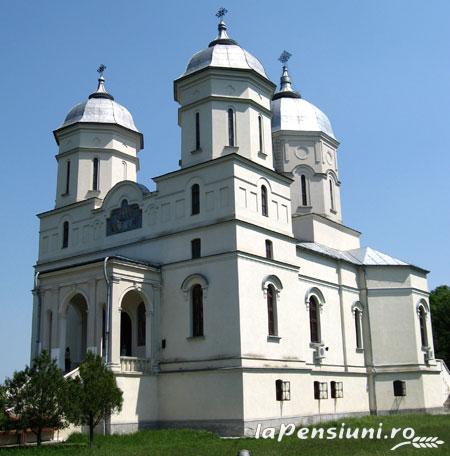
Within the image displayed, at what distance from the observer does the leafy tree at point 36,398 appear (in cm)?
1872

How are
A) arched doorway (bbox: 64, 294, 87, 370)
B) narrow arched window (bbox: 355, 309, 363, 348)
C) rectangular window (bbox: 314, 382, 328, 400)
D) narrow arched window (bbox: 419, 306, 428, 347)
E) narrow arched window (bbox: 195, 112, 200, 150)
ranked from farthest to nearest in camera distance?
narrow arched window (bbox: 419, 306, 428, 347) < narrow arched window (bbox: 355, 309, 363, 348) < arched doorway (bbox: 64, 294, 87, 370) < rectangular window (bbox: 314, 382, 328, 400) < narrow arched window (bbox: 195, 112, 200, 150)

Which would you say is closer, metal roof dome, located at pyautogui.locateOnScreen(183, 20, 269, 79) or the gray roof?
metal roof dome, located at pyautogui.locateOnScreen(183, 20, 269, 79)

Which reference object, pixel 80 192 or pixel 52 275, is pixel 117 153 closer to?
pixel 80 192

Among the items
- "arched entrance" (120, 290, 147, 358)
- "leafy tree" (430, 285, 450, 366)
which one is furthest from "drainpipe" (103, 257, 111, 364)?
"leafy tree" (430, 285, 450, 366)

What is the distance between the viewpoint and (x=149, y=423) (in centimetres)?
2417

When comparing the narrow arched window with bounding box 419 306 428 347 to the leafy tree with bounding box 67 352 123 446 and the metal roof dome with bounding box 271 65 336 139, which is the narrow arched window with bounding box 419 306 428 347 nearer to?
the metal roof dome with bounding box 271 65 336 139

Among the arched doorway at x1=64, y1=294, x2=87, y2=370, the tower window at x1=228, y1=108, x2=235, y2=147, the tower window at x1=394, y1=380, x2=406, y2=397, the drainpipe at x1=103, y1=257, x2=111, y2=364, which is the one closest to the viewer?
the drainpipe at x1=103, y1=257, x2=111, y2=364

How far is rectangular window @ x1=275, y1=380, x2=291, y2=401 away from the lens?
2444 centimetres

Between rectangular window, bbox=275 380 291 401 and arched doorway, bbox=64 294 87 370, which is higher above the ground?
arched doorway, bbox=64 294 87 370

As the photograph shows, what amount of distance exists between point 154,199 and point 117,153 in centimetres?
566

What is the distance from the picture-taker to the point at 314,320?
2970 centimetres

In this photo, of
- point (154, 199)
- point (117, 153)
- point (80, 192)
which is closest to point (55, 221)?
point (80, 192)

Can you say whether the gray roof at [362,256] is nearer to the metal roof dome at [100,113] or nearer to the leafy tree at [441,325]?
the metal roof dome at [100,113]

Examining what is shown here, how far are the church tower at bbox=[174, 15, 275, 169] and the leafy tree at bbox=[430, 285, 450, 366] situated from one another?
30.9 m
